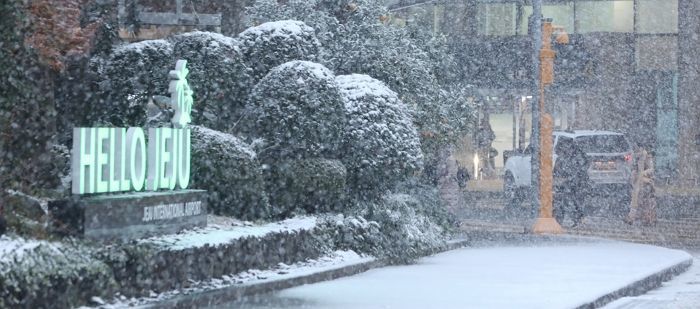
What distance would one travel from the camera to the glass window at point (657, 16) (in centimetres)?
4678

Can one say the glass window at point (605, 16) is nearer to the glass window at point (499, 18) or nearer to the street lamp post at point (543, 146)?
the glass window at point (499, 18)

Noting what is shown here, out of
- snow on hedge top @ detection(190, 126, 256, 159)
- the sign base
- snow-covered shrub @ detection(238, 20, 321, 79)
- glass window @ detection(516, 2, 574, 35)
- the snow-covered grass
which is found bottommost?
the snow-covered grass

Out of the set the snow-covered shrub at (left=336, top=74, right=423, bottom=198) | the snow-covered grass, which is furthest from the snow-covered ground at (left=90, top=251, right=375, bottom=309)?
the snow-covered shrub at (left=336, top=74, right=423, bottom=198)

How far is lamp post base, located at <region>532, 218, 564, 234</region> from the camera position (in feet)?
72.3

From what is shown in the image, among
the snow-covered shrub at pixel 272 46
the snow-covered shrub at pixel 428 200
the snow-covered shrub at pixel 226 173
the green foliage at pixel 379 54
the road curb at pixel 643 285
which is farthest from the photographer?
the snow-covered shrub at pixel 428 200

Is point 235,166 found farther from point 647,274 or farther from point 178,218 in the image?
point 647,274

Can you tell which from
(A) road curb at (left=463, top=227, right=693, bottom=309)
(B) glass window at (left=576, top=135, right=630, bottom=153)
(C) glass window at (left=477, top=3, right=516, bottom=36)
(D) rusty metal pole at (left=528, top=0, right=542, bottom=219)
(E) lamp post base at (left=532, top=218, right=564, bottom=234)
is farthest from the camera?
(C) glass window at (left=477, top=3, right=516, bottom=36)

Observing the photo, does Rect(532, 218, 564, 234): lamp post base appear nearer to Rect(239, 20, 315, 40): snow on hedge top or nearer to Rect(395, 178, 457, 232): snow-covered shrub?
Rect(395, 178, 457, 232): snow-covered shrub

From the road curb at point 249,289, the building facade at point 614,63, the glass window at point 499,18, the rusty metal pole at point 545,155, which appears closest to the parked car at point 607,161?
the rusty metal pole at point 545,155

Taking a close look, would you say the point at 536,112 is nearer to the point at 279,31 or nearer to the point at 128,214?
the point at 279,31

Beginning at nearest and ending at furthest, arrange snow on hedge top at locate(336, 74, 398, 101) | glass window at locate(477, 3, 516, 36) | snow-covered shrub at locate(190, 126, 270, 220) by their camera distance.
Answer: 1. snow-covered shrub at locate(190, 126, 270, 220)
2. snow on hedge top at locate(336, 74, 398, 101)
3. glass window at locate(477, 3, 516, 36)

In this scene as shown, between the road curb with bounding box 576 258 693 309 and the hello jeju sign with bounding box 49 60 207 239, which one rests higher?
the hello jeju sign with bounding box 49 60 207 239

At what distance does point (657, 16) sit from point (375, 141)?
32.4m

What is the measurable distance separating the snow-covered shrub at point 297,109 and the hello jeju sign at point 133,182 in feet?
6.27
